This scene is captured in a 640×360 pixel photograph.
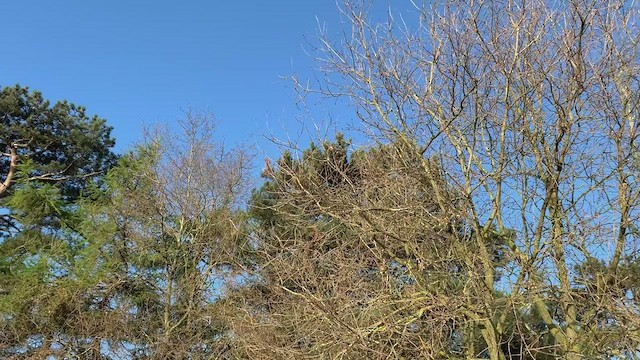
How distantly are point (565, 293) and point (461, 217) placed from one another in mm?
1430

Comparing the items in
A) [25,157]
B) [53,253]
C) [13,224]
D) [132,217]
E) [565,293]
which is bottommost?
[565,293]

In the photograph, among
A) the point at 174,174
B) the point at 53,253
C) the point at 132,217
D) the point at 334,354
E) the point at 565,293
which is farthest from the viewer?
the point at 174,174

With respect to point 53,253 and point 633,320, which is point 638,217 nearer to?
point 633,320

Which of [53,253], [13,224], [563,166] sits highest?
[13,224]

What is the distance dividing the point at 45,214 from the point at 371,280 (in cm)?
1146

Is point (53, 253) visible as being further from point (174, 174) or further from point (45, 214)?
point (174, 174)

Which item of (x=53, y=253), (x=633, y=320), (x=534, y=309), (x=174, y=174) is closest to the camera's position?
(x=633, y=320)

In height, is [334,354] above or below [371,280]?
below

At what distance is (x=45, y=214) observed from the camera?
1630cm

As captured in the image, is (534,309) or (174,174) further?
(174,174)

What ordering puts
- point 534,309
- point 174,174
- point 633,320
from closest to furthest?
point 633,320 < point 534,309 < point 174,174

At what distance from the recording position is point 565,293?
21.3 ft

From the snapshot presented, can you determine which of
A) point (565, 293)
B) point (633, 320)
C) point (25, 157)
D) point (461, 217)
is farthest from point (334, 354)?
point (25, 157)

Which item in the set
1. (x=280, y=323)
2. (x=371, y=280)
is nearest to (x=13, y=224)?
(x=280, y=323)
